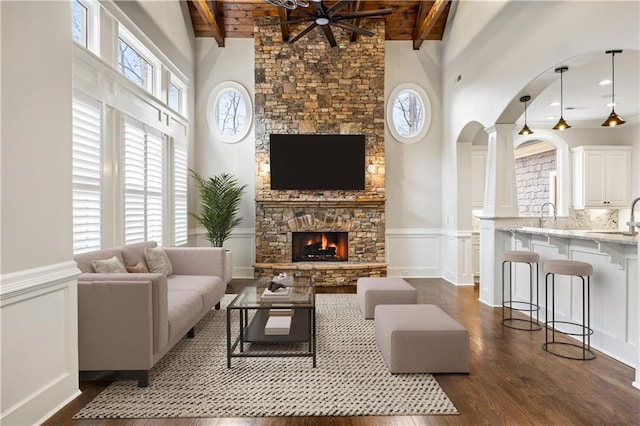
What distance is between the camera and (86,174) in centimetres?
356

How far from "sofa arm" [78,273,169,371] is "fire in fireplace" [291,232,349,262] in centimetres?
419

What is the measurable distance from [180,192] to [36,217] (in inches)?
158

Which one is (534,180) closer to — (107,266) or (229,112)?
(229,112)

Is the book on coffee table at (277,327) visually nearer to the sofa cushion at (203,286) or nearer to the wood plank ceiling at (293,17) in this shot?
the sofa cushion at (203,286)

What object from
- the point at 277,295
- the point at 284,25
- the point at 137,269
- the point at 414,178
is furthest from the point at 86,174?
the point at 414,178

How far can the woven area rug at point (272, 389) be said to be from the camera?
229cm

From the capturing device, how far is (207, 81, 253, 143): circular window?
6.91 m

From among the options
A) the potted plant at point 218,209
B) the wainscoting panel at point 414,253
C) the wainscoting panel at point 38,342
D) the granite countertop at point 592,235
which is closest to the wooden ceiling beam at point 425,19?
the wainscoting panel at point 414,253

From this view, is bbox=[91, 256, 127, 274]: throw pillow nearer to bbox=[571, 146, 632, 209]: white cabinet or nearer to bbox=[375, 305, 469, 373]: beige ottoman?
bbox=[375, 305, 469, 373]: beige ottoman

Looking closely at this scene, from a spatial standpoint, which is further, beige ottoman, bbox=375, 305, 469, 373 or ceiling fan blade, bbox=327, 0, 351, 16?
ceiling fan blade, bbox=327, 0, 351, 16

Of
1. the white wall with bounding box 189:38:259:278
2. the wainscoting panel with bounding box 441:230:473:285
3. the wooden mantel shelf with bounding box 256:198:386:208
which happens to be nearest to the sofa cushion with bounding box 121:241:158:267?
the wooden mantel shelf with bounding box 256:198:386:208

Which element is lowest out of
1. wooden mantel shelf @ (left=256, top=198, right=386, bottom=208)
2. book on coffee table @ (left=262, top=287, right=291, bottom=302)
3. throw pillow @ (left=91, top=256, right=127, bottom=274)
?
book on coffee table @ (left=262, top=287, right=291, bottom=302)

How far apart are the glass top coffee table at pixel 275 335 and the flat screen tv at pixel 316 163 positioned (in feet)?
10.2

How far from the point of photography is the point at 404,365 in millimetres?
2795
